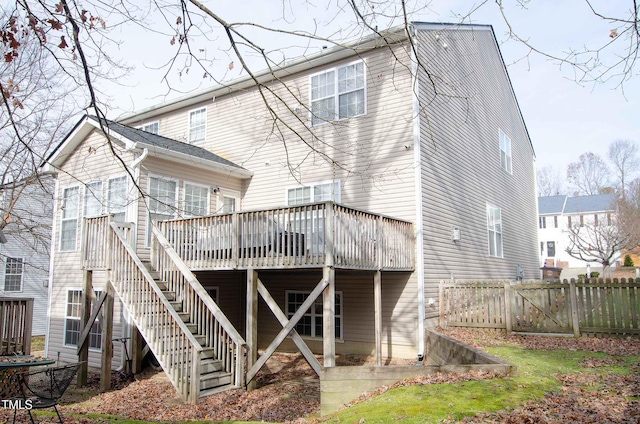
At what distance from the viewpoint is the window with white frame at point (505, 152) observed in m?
18.6

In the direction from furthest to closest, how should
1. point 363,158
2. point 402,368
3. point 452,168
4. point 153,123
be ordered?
point 153,123
point 452,168
point 363,158
point 402,368

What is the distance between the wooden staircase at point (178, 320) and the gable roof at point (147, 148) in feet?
7.55

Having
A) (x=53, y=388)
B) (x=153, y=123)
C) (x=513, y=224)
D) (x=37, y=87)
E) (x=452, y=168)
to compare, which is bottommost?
(x=53, y=388)

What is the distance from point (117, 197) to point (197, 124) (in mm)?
→ 4651

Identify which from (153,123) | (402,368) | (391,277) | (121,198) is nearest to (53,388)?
(402,368)

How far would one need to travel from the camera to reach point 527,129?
22359 mm

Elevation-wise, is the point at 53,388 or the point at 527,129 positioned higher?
the point at 527,129

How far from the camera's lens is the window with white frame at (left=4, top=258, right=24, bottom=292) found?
2381cm

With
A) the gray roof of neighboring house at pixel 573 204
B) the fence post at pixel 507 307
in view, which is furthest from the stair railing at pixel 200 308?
the gray roof of neighboring house at pixel 573 204

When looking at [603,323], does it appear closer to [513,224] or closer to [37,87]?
[513,224]

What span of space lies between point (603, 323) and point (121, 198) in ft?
40.6

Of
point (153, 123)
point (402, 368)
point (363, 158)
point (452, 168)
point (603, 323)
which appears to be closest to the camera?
point (402, 368)

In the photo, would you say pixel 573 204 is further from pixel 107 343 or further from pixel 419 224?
pixel 107 343

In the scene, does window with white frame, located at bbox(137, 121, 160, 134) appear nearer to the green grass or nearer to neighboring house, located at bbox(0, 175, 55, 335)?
neighboring house, located at bbox(0, 175, 55, 335)
